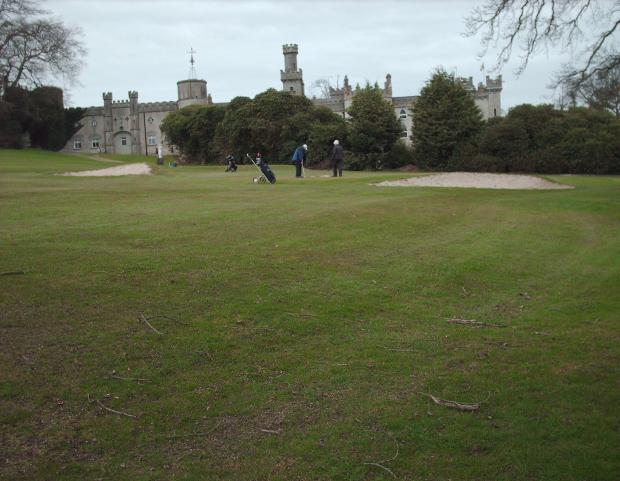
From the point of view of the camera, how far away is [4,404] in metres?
6.01

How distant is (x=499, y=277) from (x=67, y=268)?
23.9 feet

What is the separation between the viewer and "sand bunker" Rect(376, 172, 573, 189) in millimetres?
29797

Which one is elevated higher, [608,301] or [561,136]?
[561,136]

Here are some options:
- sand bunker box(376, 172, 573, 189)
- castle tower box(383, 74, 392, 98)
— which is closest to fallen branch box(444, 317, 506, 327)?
sand bunker box(376, 172, 573, 189)

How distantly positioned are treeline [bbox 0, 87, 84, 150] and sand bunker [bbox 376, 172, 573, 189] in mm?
56583

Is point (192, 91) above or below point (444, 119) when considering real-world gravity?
above

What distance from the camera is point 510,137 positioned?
47031mm

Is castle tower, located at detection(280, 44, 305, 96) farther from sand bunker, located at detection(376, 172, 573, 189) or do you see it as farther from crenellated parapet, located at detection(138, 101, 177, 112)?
sand bunker, located at detection(376, 172, 573, 189)

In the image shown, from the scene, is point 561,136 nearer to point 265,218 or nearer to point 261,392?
point 265,218

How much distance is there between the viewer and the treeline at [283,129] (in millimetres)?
53719

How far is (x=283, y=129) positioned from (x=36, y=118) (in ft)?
124

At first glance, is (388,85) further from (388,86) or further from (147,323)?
(147,323)

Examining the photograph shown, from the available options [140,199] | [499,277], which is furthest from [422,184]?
[499,277]

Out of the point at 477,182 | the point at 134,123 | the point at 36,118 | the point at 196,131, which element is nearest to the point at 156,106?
the point at 134,123
